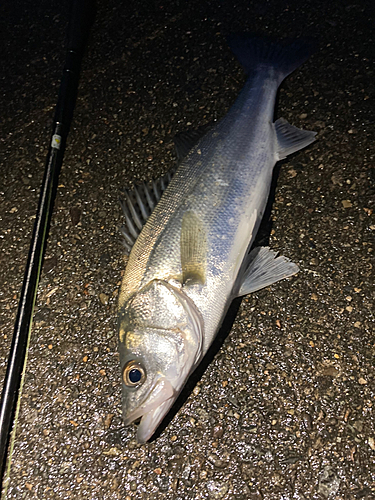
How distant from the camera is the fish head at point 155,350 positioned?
1679 millimetres

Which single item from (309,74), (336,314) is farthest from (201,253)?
(309,74)

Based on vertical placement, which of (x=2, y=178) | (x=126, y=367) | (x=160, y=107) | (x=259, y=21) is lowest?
(x=126, y=367)

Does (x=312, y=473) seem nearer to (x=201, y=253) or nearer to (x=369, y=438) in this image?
(x=369, y=438)

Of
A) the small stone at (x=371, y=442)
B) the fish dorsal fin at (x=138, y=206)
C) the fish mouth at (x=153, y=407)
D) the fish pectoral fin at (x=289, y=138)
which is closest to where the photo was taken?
the fish mouth at (x=153, y=407)

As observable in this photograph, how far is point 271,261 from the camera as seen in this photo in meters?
2.01

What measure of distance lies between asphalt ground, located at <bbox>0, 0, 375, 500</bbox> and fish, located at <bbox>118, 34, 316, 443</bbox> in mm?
208

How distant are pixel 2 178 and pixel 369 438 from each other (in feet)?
8.74

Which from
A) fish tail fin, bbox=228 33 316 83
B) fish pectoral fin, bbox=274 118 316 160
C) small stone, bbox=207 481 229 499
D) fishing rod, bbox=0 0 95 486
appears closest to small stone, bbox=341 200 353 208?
fish pectoral fin, bbox=274 118 316 160

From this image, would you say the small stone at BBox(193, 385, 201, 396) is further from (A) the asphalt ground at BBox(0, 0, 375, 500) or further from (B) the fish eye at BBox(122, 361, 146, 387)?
(B) the fish eye at BBox(122, 361, 146, 387)

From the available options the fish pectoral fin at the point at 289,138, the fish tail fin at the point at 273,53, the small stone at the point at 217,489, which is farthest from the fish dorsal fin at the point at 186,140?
the small stone at the point at 217,489

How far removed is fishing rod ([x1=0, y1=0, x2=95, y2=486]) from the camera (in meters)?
1.92

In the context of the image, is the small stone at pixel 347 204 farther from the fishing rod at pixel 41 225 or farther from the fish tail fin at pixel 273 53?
the fishing rod at pixel 41 225

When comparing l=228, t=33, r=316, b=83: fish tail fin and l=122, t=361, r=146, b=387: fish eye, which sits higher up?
l=228, t=33, r=316, b=83: fish tail fin

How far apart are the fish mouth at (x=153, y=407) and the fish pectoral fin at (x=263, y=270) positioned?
581mm
